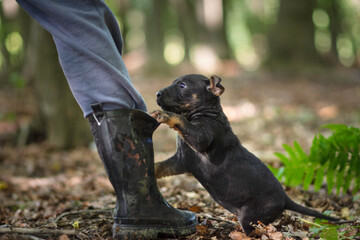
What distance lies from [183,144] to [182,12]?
84.7 ft

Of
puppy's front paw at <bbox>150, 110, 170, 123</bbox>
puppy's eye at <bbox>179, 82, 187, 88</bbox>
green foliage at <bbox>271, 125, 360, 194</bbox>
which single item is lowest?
green foliage at <bbox>271, 125, 360, 194</bbox>

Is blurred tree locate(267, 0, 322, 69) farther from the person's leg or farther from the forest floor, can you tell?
the person's leg

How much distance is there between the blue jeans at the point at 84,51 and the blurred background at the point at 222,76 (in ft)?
18.3

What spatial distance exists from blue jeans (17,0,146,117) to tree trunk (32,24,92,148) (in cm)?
565

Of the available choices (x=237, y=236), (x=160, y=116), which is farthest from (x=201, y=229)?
(x=160, y=116)

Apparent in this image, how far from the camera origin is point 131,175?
2.93m

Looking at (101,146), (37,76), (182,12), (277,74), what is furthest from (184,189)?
(182,12)

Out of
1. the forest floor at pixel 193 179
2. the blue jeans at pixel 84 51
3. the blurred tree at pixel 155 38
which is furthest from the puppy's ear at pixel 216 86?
the blurred tree at pixel 155 38

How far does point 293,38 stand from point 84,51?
1535 cm

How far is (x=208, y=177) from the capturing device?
337cm

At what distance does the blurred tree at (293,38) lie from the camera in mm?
16719

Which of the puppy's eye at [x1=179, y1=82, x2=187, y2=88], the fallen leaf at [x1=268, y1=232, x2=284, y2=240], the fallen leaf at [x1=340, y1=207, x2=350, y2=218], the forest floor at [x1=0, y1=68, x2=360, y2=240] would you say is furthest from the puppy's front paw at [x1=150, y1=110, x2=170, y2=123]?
the fallen leaf at [x1=340, y1=207, x2=350, y2=218]

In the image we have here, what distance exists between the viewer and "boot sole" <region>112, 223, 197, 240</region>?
2.88 m

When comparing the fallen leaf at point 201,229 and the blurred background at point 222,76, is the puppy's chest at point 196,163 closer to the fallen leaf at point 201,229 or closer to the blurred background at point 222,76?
the fallen leaf at point 201,229
